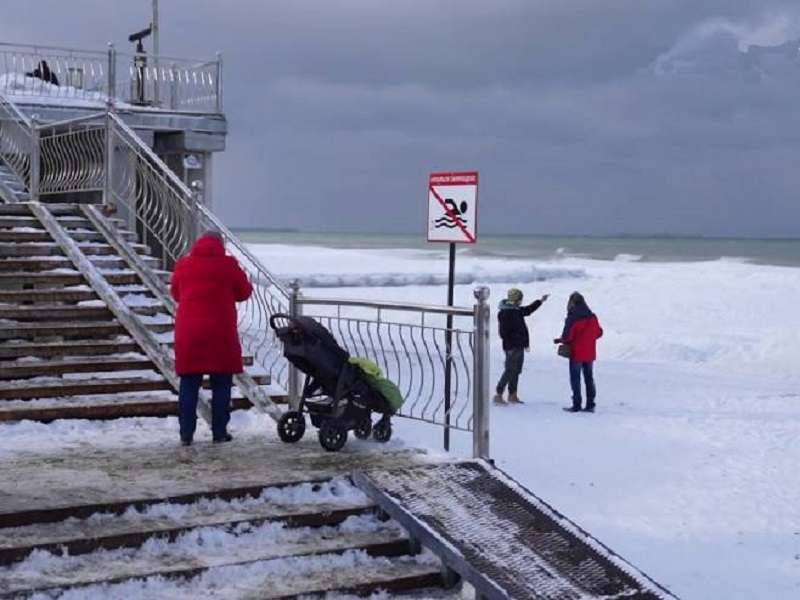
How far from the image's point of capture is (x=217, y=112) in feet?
72.6

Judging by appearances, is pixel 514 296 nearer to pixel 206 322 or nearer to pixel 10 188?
pixel 10 188

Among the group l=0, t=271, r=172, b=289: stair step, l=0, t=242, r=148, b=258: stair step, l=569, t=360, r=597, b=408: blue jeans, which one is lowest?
l=569, t=360, r=597, b=408: blue jeans

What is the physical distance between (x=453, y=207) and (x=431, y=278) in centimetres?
3862

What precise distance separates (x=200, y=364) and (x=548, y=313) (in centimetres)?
2371

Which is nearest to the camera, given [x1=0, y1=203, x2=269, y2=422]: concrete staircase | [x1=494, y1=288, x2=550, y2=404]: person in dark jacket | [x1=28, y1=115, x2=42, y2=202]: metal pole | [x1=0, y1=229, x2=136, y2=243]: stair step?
[x1=0, y1=203, x2=269, y2=422]: concrete staircase

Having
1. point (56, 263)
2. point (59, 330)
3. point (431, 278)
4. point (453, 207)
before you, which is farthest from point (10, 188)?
point (431, 278)

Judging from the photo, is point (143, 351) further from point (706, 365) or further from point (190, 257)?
point (706, 365)

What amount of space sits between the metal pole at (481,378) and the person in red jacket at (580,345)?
716cm

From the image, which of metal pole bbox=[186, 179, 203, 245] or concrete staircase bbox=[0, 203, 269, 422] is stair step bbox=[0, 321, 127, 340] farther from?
metal pole bbox=[186, 179, 203, 245]

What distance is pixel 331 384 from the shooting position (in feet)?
29.0

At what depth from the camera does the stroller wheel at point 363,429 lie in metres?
9.00

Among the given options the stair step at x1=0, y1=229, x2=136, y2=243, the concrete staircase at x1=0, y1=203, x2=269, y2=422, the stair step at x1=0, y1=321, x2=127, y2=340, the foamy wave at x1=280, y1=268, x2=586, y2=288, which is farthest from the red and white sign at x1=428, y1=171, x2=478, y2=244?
the foamy wave at x1=280, y1=268, x2=586, y2=288

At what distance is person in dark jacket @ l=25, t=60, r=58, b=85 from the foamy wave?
82.7 ft

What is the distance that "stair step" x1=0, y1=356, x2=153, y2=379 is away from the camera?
10367 millimetres
